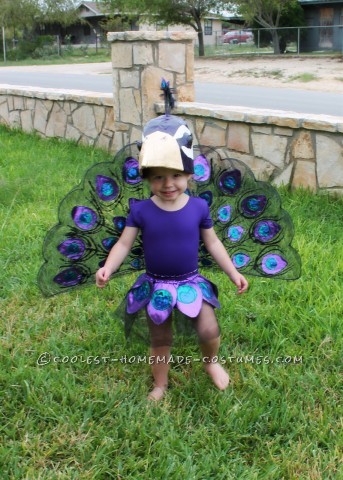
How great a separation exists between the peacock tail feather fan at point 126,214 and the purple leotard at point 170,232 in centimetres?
24

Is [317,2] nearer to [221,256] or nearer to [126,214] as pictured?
[126,214]

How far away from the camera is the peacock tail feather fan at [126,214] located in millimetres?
2740

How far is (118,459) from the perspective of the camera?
7.39ft

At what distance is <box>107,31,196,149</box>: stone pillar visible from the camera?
20.1 feet

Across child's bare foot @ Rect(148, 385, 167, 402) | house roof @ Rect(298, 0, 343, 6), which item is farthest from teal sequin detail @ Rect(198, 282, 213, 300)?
house roof @ Rect(298, 0, 343, 6)

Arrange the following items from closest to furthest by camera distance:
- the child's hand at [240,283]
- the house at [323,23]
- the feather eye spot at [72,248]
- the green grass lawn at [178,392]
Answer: the green grass lawn at [178,392], the child's hand at [240,283], the feather eye spot at [72,248], the house at [323,23]

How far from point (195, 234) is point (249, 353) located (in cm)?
72

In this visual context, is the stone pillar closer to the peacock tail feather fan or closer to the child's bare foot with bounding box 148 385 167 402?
the peacock tail feather fan

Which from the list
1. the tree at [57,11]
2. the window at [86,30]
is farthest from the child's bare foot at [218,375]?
the window at [86,30]

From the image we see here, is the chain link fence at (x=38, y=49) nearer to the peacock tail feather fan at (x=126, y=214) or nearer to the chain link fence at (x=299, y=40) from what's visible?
the chain link fence at (x=299, y=40)

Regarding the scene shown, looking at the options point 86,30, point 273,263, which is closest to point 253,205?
point 273,263

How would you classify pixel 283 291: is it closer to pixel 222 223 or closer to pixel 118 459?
pixel 222 223

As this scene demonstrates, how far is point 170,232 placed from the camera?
2498 mm

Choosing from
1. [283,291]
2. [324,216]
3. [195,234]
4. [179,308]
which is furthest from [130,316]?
[324,216]
